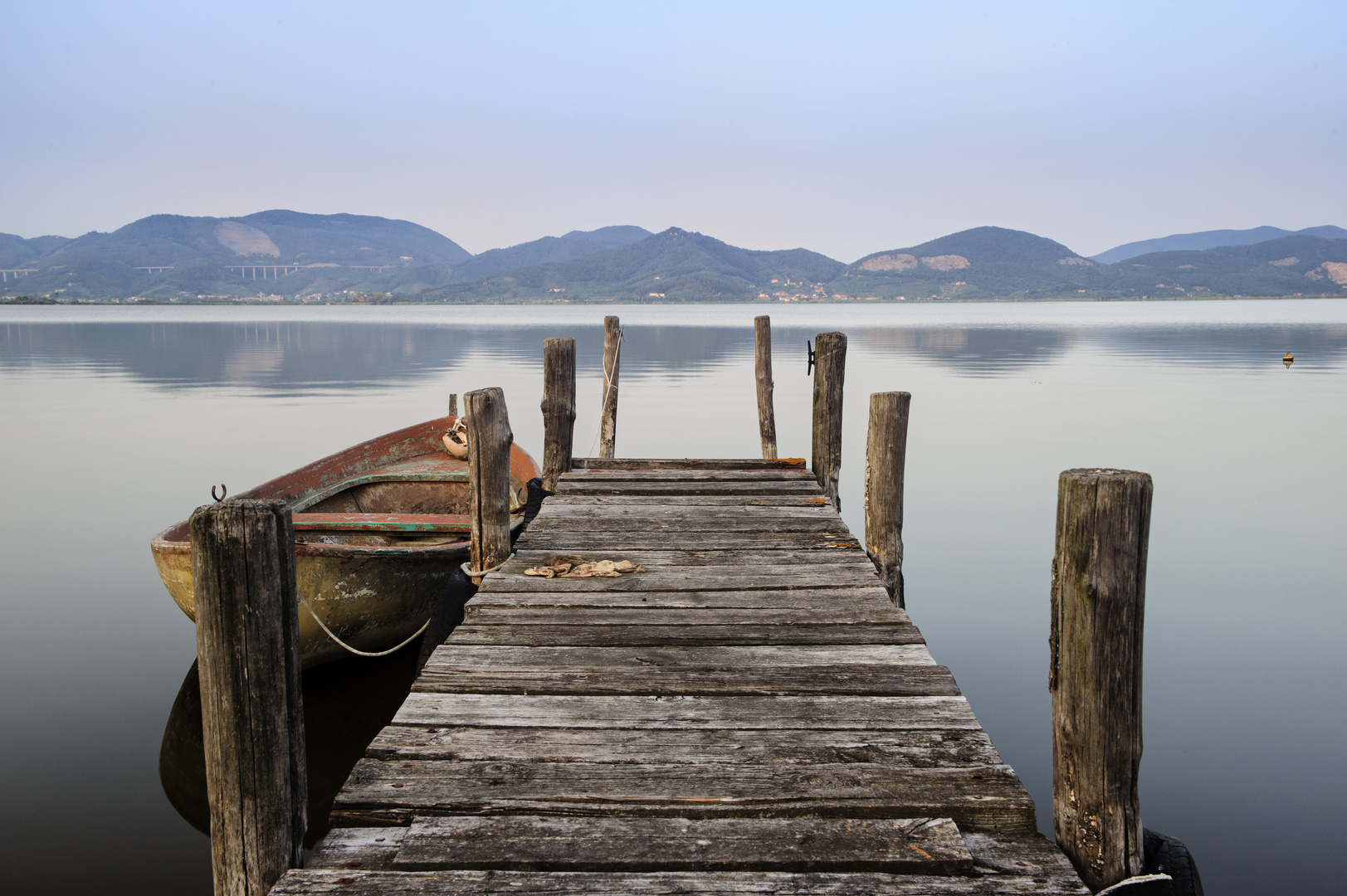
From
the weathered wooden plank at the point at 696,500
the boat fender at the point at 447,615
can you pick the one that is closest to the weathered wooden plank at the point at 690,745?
the boat fender at the point at 447,615

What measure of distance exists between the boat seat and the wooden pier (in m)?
2.07

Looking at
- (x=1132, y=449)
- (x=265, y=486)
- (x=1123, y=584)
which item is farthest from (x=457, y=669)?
(x=1132, y=449)

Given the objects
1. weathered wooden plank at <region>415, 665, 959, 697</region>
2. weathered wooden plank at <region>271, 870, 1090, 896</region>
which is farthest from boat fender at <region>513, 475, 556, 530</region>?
weathered wooden plank at <region>271, 870, 1090, 896</region>

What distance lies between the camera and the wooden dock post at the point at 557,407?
297 inches

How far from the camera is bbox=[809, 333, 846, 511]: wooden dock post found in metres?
7.84

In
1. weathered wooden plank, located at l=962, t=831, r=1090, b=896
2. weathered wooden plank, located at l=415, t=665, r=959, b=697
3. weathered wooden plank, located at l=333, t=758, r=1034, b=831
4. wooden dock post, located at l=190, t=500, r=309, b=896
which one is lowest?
weathered wooden plank, located at l=962, t=831, r=1090, b=896

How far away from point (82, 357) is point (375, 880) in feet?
145

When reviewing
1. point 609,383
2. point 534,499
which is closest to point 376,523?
point 534,499

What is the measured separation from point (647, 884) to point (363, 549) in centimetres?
407

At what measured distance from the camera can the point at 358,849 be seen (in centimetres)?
247

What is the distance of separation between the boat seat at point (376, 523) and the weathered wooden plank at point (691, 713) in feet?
10.6

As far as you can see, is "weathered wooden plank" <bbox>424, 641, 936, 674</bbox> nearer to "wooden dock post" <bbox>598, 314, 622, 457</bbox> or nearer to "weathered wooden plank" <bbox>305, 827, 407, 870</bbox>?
"weathered wooden plank" <bbox>305, 827, 407, 870</bbox>

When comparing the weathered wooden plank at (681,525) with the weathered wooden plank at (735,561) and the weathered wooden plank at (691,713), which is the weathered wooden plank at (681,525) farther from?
the weathered wooden plank at (691,713)

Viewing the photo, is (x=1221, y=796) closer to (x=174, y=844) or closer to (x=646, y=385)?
(x=174, y=844)
